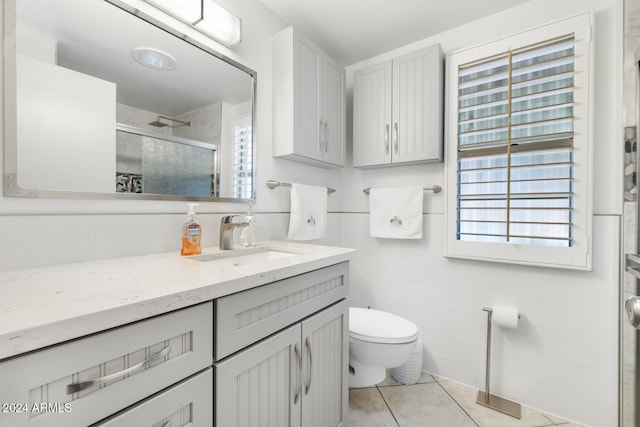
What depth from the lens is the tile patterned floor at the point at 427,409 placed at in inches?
59.6

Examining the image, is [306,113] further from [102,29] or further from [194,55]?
[102,29]

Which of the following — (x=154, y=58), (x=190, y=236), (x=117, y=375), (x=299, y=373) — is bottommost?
(x=299, y=373)

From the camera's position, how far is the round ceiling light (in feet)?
3.80

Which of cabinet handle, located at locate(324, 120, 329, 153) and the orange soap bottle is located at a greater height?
cabinet handle, located at locate(324, 120, 329, 153)

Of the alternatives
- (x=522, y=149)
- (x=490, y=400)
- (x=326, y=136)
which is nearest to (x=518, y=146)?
(x=522, y=149)

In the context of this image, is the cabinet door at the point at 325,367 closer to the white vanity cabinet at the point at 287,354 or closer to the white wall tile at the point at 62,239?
the white vanity cabinet at the point at 287,354

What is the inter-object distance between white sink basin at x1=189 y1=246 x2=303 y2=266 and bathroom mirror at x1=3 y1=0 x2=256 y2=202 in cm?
30

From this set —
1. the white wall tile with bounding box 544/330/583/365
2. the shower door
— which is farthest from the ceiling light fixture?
the white wall tile with bounding box 544/330/583/365

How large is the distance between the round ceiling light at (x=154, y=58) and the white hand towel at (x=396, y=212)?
1.45 meters

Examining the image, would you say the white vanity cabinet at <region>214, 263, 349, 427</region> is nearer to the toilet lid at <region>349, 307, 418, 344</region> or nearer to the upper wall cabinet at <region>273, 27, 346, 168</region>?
the toilet lid at <region>349, 307, 418, 344</region>

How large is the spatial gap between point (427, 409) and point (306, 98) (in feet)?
6.43

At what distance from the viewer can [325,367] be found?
3.89 feet

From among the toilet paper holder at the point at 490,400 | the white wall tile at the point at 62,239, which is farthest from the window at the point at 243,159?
the toilet paper holder at the point at 490,400

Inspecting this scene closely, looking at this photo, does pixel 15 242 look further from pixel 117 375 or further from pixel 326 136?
pixel 326 136
